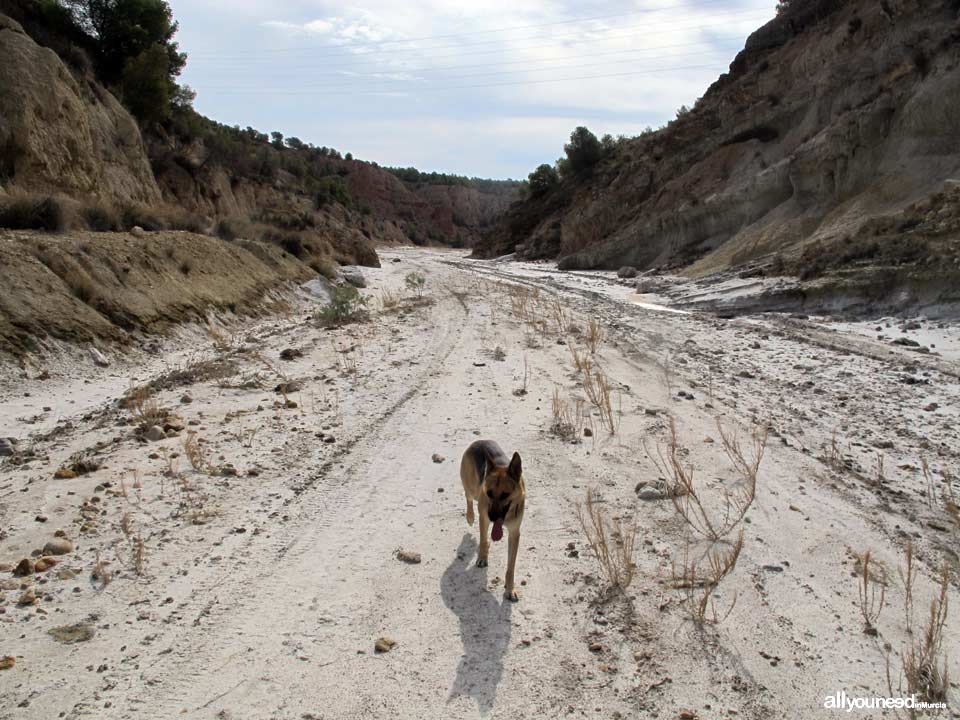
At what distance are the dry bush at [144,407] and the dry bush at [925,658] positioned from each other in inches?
259

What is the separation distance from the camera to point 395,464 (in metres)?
A: 6.07

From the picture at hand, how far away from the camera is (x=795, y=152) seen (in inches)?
899

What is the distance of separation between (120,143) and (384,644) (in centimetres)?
2341

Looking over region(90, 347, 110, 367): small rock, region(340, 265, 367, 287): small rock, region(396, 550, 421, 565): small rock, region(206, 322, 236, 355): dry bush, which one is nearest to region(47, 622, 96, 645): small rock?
region(396, 550, 421, 565): small rock

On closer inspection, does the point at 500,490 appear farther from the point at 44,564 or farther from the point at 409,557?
the point at 44,564

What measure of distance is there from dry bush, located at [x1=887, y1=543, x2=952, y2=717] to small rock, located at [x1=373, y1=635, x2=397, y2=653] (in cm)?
252

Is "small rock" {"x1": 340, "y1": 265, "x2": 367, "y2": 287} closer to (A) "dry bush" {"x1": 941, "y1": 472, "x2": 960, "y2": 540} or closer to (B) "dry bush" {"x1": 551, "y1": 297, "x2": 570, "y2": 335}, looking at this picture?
(B) "dry bush" {"x1": 551, "y1": 297, "x2": 570, "y2": 335}

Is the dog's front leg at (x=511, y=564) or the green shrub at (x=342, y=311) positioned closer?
the dog's front leg at (x=511, y=564)

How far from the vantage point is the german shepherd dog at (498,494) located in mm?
3787

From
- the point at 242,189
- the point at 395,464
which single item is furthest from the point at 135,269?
the point at 242,189

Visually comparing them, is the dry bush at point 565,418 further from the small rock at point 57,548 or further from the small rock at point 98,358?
the small rock at point 98,358

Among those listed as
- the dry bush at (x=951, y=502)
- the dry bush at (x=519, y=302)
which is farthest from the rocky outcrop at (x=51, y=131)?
the dry bush at (x=951, y=502)

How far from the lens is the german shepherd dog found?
3.79m

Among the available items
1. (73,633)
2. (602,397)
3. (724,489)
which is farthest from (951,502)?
(73,633)
